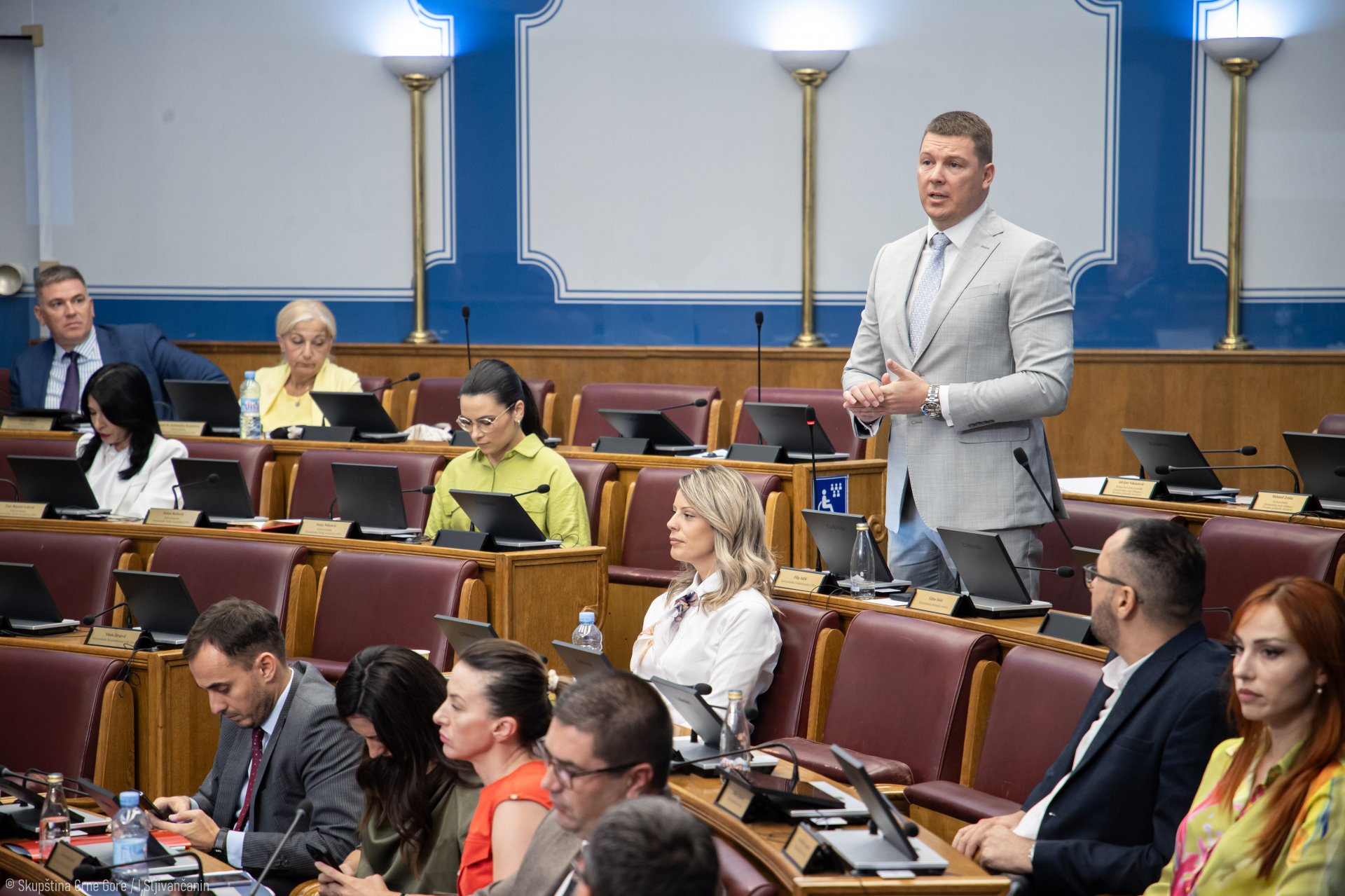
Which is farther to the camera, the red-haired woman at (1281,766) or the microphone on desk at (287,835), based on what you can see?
the microphone on desk at (287,835)

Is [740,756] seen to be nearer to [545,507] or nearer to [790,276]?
[545,507]

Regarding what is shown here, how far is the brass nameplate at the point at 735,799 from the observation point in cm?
195

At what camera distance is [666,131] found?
638cm

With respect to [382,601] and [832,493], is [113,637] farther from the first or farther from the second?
[832,493]

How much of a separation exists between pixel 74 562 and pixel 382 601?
0.95m

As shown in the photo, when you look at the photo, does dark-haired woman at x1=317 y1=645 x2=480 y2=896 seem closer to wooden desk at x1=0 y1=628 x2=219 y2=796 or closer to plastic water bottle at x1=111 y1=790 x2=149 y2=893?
plastic water bottle at x1=111 y1=790 x2=149 y2=893

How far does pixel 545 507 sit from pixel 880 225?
290 cm

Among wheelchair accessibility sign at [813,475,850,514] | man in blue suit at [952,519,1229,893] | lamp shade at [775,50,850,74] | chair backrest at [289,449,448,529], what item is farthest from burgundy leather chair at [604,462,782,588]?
lamp shade at [775,50,850,74]

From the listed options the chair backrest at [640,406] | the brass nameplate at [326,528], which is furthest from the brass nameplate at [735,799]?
the chair backrest at [640,406]

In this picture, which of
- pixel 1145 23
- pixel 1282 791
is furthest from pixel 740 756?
pixel 1145 23

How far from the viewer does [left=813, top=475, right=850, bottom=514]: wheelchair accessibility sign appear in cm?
412

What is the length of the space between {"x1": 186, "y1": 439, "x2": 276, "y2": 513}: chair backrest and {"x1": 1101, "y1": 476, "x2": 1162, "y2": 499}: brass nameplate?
2.60 metres

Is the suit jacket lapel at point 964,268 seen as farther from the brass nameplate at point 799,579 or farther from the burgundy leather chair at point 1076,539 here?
the burgundy leather chair at point 1076,539

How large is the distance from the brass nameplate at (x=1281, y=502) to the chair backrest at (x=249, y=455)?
9.73ft
